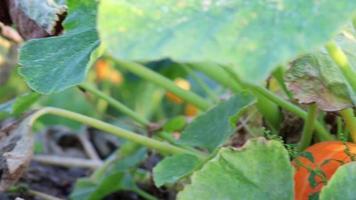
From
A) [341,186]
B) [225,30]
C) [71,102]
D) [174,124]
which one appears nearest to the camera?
[225,30]

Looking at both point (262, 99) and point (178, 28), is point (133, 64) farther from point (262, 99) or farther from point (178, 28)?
point (178, 28)

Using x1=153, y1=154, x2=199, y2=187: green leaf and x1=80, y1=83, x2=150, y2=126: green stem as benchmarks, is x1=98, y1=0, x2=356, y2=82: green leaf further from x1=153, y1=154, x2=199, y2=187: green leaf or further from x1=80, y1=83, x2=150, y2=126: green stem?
x1=80, y1=83, x2=150, y2=126: green stem

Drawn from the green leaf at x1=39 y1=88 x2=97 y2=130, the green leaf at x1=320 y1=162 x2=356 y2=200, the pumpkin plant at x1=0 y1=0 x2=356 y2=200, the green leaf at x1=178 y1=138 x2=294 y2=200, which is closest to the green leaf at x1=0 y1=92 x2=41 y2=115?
the pumpkin plant at x1=0 y1=0 x2=356 y2=200

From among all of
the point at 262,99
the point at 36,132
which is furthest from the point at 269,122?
the point at 36,132

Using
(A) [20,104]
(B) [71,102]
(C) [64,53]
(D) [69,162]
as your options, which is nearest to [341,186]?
(C) [64,53]

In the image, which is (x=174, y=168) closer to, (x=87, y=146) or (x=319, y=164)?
(x=319, y=164)
